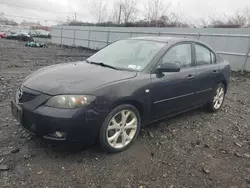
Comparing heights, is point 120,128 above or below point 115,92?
below

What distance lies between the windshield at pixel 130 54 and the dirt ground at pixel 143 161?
1.16 metres

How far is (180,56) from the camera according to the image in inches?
167

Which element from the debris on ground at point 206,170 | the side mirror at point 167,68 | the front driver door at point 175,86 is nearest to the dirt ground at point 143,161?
the debris on ground at point 206,170

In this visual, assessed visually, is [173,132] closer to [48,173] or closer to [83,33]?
[48,173]

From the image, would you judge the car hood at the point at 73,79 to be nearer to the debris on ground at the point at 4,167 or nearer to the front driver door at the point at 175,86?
the front driver door at the point at 175,86

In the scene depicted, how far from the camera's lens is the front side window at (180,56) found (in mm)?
3948

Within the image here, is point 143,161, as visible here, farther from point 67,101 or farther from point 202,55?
point 202,55

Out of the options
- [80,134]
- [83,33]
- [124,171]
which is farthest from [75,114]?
[83,33]

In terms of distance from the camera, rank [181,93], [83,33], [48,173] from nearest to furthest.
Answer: [48,173] < [181,93] < [83,33]

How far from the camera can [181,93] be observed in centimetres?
411

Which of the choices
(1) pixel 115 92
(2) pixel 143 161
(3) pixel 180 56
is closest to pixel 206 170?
(2) pixel 143 161

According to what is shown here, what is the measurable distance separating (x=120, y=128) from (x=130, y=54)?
4.29ft

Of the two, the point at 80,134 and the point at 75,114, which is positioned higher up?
the point at 75,114

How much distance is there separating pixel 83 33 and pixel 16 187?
2367 cm
